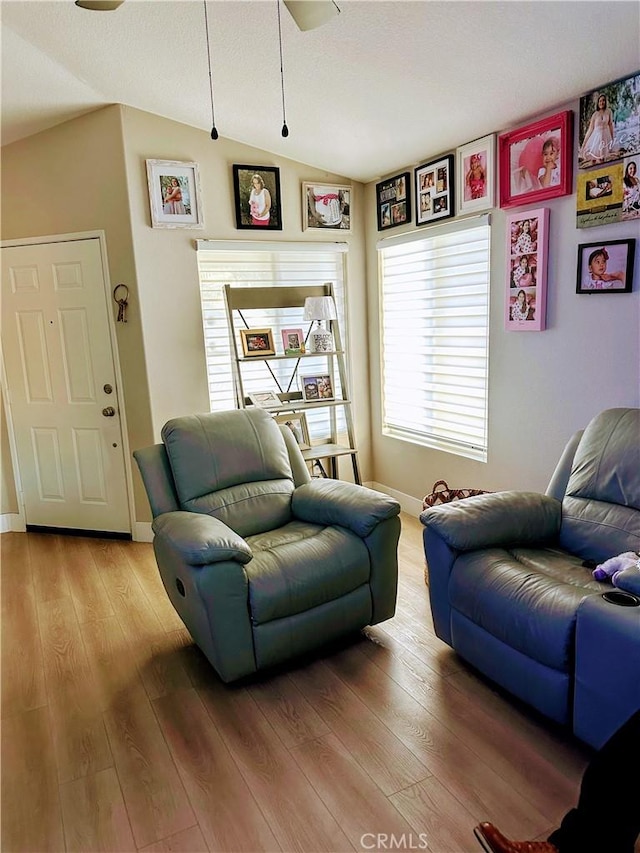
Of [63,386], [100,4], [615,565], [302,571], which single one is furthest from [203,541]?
[63,386]

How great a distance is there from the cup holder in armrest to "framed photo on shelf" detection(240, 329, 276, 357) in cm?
262

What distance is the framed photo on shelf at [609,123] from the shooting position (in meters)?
2.26

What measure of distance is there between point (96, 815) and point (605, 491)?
2.12 metres

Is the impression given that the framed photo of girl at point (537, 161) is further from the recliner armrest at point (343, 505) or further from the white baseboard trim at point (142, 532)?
the white baseboard trim at point (142, 532)

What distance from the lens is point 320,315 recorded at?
3670 millimetres

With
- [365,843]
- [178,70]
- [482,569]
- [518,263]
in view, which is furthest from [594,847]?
[178,70]

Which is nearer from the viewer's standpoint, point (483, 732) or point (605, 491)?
point (483, 732)

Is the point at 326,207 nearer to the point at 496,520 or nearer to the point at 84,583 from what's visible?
the point at 496,520

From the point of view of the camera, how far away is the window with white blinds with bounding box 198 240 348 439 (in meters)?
3.75

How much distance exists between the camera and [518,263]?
2893 millimetres

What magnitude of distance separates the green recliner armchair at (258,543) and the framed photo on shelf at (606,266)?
4.41 ft

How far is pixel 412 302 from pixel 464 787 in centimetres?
291

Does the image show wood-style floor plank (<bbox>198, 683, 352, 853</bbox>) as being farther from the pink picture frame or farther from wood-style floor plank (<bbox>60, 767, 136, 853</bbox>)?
the pink picture frame

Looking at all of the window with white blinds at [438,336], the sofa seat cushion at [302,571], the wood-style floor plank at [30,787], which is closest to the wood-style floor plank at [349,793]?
the sofa seat cushion at [302,571]
